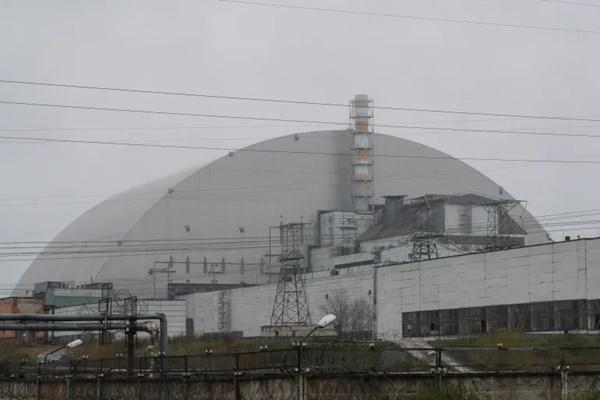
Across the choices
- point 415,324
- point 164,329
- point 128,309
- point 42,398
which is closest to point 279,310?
point 128,309

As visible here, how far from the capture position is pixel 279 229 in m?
87.8

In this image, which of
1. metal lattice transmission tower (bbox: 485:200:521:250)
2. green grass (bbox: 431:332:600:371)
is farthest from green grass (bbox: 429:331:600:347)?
metal lattice transmission tower (bbox: 485:200:521:250)

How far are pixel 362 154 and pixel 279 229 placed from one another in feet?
29.4

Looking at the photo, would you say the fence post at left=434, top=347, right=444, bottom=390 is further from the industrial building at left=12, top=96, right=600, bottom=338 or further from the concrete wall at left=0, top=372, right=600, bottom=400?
the industrial building at left=12, top=96, right=600, bottom=338

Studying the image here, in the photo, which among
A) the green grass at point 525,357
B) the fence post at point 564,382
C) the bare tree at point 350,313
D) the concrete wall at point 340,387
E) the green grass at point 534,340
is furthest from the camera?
the bare tree at point 350,313

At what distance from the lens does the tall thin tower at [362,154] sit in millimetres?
89312

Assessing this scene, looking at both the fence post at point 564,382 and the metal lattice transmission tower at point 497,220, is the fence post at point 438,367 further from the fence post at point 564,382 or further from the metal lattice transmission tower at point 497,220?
the metal lattice transmission tower at point 497,220

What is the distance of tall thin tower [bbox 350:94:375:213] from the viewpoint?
89.3 meters

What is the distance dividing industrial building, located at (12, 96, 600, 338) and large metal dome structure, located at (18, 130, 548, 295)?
0.10 metres

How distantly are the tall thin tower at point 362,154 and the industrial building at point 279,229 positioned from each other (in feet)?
0.33

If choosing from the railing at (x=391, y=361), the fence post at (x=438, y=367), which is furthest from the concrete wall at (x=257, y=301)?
the fence post at (x=438, y=367)

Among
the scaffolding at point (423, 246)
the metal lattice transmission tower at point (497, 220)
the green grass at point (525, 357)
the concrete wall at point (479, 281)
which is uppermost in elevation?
the metal lattice transmission tower at point (497, 220)

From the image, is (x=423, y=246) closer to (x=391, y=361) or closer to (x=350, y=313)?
(x=350, y=313)

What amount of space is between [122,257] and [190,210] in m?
6.22
